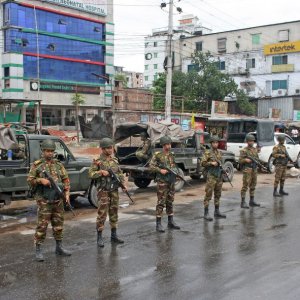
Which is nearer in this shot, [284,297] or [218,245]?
[284,297]

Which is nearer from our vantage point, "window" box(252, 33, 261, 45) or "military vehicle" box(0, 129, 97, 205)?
"military vehicle" box(0, 129, 97, 205)

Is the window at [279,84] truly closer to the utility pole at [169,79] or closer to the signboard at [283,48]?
the signboard at [283,48]

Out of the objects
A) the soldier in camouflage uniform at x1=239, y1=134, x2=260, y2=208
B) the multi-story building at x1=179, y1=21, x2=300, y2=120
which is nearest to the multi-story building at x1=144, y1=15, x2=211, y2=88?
the multi-story building at x1=179, y1=21, x2=300, y2=120

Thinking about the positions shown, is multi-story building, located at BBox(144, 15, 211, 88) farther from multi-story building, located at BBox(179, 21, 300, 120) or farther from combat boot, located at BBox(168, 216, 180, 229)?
combat boot, located at BBox(168, 216, 180, 229)

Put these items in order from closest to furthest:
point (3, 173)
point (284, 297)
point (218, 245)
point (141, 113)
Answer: point (284, 297) → point (218, 245) → point (3, 173) → point (141, 113)

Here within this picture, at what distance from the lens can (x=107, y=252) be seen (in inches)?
264

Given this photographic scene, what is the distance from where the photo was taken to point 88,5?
43625mm

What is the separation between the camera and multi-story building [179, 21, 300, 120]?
45.5 m

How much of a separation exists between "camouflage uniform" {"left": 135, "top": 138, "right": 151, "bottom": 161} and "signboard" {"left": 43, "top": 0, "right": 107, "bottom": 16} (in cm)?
3199

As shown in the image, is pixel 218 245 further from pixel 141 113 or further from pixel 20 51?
pixel 20 51

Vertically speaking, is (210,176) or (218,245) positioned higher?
(210,176)

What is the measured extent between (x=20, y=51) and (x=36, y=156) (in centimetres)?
3122

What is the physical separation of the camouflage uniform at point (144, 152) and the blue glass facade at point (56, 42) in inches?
1135

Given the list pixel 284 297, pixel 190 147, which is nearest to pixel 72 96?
pixel 190 147
